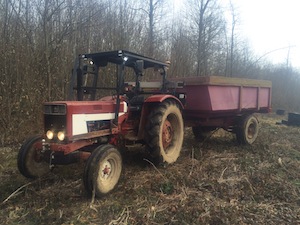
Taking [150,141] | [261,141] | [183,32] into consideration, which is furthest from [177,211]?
[183,32]

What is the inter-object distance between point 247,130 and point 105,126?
4.38m

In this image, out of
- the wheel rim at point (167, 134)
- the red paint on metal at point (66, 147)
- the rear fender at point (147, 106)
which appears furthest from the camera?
the wheel rim at point (167, 134)

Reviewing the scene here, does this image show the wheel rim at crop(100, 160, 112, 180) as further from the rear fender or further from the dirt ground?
the rear fender

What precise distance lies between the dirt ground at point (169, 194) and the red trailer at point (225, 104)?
1039 mm

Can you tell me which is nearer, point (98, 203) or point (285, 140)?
point (98, 203)

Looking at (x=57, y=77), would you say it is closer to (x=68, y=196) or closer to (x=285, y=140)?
(x=68, y=196)

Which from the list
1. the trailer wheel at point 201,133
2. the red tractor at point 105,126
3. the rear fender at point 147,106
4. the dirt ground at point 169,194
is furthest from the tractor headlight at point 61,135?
the trailer wheel at point 201,133

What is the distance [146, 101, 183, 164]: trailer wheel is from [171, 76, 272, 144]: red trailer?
0.78 meters

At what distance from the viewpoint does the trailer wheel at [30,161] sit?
473cm

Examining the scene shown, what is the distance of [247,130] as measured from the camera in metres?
7.93

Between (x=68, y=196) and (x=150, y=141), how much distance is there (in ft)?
5.76

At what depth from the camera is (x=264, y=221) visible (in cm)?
381

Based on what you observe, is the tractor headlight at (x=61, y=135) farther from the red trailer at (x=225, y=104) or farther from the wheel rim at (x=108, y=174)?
the red trailer at (x=225, y=104)

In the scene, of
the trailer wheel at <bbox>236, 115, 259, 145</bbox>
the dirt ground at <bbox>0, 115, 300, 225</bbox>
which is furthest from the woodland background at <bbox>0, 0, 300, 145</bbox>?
the trailer wheel at <bbox>236, 115, 259, 145</bbox>
